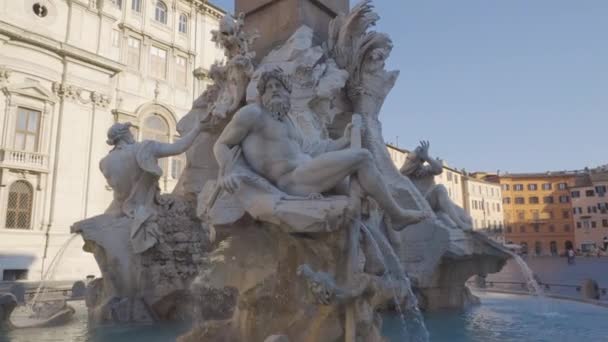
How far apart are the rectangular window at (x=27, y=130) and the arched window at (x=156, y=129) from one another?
187 inches

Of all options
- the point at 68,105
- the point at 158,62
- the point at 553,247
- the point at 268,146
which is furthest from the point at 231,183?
the point at 553,247

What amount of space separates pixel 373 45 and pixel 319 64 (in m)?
1.10

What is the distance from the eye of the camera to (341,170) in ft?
10.4

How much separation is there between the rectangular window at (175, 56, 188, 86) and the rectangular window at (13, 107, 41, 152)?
7.66 meters

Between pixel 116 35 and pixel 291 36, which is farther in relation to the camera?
pixel 116 35

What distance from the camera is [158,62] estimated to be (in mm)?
23594

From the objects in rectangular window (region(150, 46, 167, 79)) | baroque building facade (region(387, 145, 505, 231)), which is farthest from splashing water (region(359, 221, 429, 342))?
baroque building facade (region(387, 145, 505, 231))

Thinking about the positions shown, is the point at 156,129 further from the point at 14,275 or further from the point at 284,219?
the point at 284,219

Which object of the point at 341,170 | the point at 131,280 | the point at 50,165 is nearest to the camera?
the point at 341,170

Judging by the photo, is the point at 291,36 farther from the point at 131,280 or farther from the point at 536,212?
the point at 536,212

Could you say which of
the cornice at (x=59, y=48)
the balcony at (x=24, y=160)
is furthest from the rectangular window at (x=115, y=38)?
the balcony at (x=24, y=160)

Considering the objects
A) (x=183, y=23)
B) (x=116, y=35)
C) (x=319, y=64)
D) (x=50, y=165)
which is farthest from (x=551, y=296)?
(x=183, y=23)

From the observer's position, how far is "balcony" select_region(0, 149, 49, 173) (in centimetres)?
1683

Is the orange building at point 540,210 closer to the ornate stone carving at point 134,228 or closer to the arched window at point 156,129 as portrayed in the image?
the arched window at point 156,129
